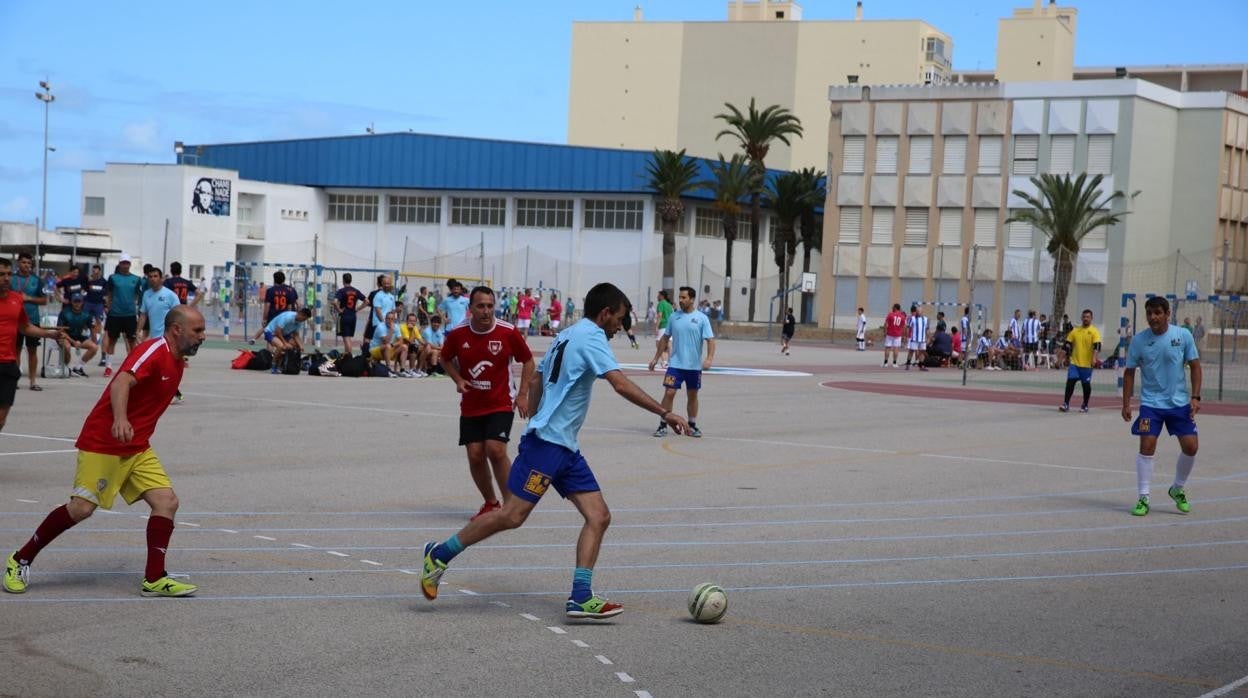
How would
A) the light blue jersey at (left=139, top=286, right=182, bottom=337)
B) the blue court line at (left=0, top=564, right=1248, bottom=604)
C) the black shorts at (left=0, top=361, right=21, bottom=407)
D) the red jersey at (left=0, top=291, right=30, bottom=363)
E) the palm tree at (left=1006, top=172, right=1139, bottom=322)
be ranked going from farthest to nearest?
the palm tree at (left=1006, top=172, right=1139, bottom=322), the light blue jersey at (left=139, top=286, right=182, bottom=337), the red jersey at (left=0, top=291, right=30, bottom=363), the black shorts at (left=0, top=361, right=21, bottom=407), the blue court line at (left=0, top=564, right=1248, bottom=604)

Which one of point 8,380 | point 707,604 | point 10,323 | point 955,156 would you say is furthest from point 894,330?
point 707,604

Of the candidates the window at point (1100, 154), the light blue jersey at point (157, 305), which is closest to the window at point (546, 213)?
the window at point (1100, 154)

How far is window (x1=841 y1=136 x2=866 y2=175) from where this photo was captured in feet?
234

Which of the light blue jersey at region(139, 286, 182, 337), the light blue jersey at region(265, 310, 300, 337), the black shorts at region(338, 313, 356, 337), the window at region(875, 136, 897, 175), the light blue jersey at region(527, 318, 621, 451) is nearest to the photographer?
the light blue jersey at region(527, 318, 621, 451)

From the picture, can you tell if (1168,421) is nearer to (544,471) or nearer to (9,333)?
(544,471)

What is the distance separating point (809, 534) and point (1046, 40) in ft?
286

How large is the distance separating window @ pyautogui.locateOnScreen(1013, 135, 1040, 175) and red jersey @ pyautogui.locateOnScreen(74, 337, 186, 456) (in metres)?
64.1

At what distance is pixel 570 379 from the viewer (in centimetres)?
767

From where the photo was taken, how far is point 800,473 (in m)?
14.4

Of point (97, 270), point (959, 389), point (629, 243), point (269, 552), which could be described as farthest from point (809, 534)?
point (629, 243)

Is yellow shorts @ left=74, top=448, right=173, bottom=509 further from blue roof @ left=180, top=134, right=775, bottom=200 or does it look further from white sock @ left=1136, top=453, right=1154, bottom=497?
blue roof @ left=180, top=134, right=775, bottom=200

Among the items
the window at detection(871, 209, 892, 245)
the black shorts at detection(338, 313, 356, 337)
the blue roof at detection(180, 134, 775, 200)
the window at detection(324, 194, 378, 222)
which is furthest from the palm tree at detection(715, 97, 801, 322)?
the black shorts at detection(338, 313, 356, 337)

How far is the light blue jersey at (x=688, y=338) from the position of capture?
18078 mm

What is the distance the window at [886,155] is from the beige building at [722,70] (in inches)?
992
